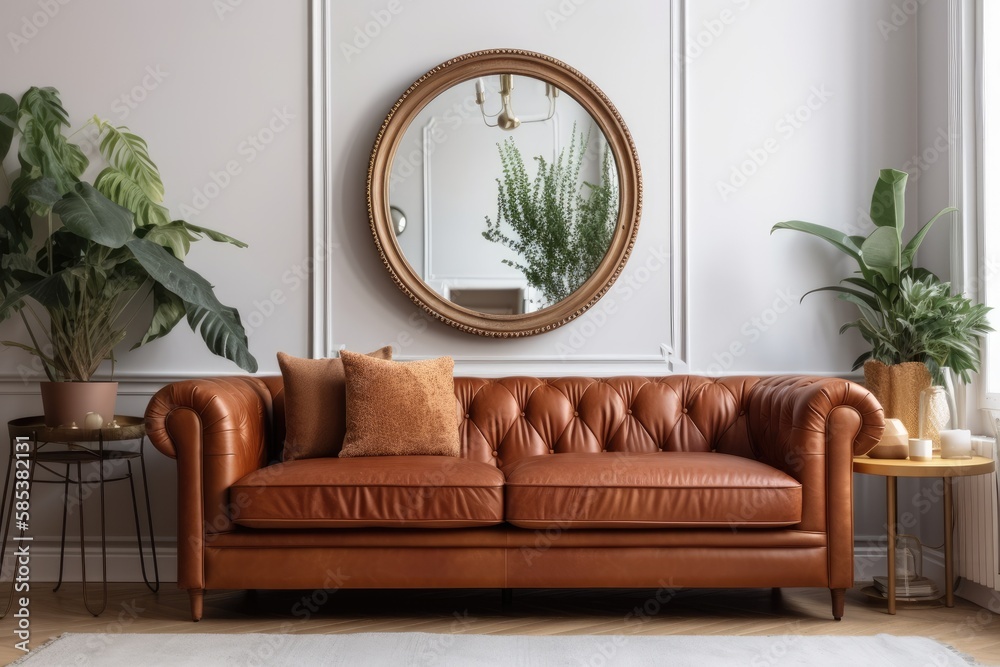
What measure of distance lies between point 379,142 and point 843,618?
2.46 metres

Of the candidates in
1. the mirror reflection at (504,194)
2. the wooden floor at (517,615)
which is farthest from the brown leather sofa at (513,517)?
the mirror reflection at (504,194)

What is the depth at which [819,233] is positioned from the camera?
336cm

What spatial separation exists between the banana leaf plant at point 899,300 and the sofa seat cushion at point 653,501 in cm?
91

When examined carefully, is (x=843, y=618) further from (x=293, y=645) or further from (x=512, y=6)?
(x=512, y=6)

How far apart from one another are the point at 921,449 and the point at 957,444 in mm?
127

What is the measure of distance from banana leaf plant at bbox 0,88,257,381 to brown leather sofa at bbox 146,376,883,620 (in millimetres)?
516

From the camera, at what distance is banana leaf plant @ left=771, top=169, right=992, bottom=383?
9.76 feet

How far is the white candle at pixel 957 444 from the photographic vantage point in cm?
285

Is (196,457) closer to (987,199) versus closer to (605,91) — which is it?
(605,91)

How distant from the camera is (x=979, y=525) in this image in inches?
115

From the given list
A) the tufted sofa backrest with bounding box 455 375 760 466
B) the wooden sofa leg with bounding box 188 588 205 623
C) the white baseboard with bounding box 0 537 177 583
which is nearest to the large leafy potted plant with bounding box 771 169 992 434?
the tufted sofa backrest with bounding box 455 375 760 466

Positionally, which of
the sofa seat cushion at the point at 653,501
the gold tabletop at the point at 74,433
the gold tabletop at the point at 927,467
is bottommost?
the sofa seat cushion at the point at 653,501

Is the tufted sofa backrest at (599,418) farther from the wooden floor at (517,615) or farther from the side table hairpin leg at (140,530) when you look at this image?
the side table hairpin leg at (140,530)

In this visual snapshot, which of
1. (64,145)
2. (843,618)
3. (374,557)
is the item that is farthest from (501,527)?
(64,145)
